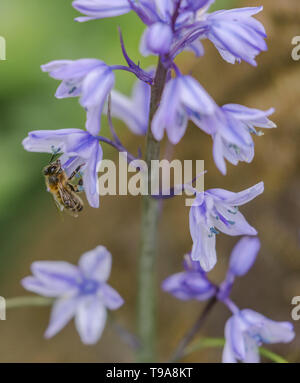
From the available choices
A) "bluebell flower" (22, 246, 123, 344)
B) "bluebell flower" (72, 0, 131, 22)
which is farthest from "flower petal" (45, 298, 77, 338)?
"bluebell flower" (72, 0, 131, 22)

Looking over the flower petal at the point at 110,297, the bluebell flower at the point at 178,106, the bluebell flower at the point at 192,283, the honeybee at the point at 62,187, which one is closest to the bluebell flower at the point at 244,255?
the bluebell flower at the point at 192,283

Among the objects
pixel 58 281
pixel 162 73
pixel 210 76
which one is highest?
pixel 210 76

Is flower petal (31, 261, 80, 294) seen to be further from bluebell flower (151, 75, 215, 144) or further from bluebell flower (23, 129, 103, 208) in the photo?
bluebell flower (151, 75, 215, 144)

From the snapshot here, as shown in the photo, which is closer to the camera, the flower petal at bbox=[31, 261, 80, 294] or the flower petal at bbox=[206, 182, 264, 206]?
the flower petal at bbox=[206, 182, 264, 206]

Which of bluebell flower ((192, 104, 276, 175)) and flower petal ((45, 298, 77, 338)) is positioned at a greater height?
bluebell flower ((192, 104, 276, 175))

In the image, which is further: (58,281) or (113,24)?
(113,24)
